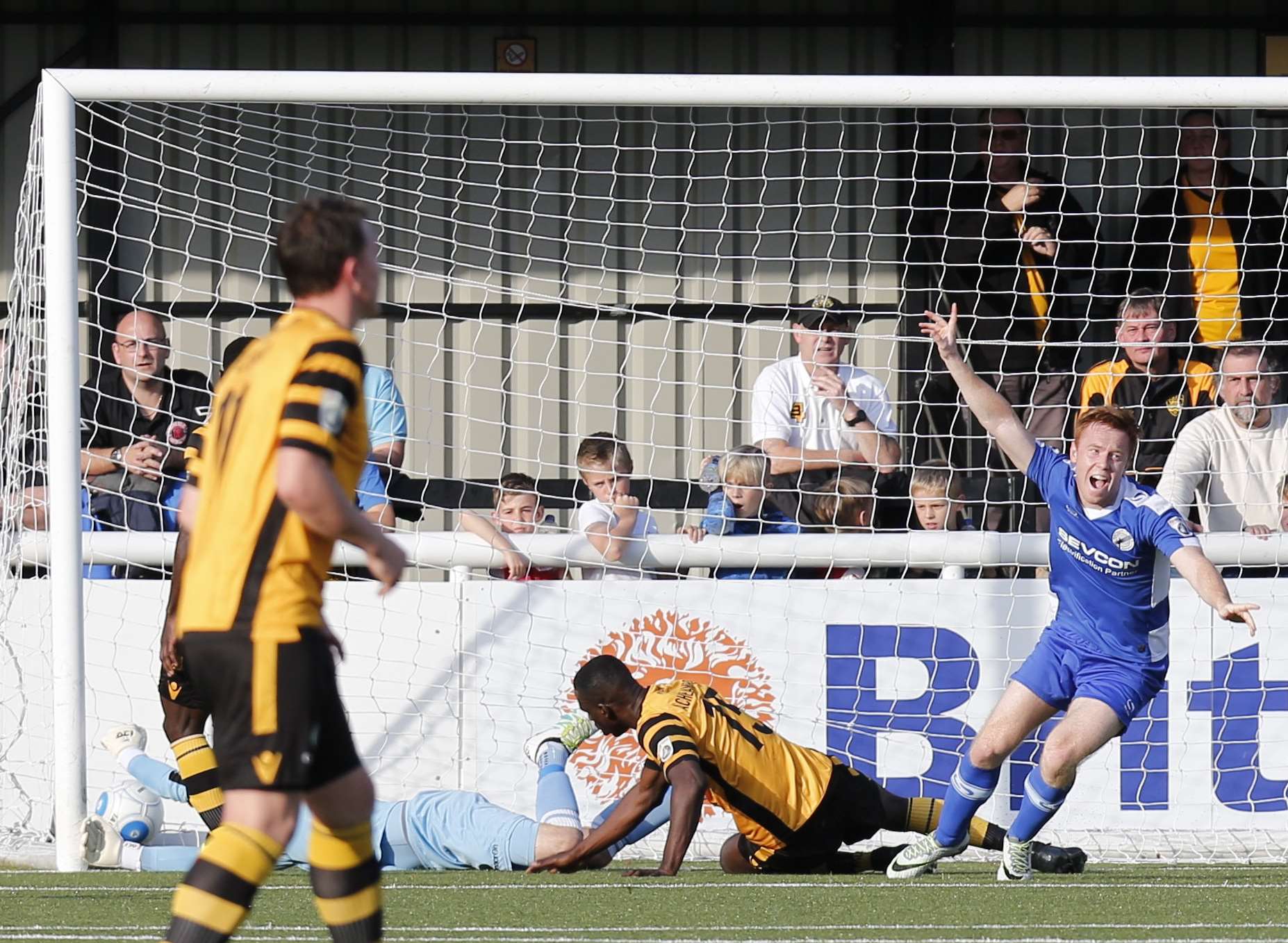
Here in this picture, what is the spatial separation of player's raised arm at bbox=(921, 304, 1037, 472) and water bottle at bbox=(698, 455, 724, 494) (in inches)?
69.2

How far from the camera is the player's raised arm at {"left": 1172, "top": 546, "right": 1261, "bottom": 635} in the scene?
211 inches

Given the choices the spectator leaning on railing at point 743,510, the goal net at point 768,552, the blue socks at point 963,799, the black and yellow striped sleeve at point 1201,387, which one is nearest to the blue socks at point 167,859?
the goal net at point 768,552

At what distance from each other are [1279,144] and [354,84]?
6.55 metres

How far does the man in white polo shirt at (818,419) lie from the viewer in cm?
770

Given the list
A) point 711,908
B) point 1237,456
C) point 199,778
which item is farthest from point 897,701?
point 199,778

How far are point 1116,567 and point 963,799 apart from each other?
3.10 ft

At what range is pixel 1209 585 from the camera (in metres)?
5.54

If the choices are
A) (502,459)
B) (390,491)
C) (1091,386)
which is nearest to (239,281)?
(502,459)

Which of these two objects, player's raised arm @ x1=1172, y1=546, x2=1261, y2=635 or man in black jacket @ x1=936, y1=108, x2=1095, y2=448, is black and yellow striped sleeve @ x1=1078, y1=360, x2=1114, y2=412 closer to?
man in black jacket @ x1=936, y1=108, x2=1095, y2=448

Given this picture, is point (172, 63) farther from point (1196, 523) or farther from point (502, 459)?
point (1196, 523)

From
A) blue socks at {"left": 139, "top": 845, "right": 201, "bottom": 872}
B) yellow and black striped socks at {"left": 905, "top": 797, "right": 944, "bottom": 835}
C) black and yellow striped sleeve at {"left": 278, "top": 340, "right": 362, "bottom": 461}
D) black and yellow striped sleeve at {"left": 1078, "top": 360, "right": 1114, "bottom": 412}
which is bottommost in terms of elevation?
blue socks at {"left": 139, "top": 845, "right": 201, "bottom": 872}

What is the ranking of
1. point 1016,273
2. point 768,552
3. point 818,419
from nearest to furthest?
point 768,552
point 818,419
point 1016,273

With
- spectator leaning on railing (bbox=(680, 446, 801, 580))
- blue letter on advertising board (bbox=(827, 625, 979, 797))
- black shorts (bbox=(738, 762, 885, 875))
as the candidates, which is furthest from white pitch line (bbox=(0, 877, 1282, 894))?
spectator leaning on railing (bbox=(680, 446, 801, 580))

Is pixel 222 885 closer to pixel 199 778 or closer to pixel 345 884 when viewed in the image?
pixel 345 884
